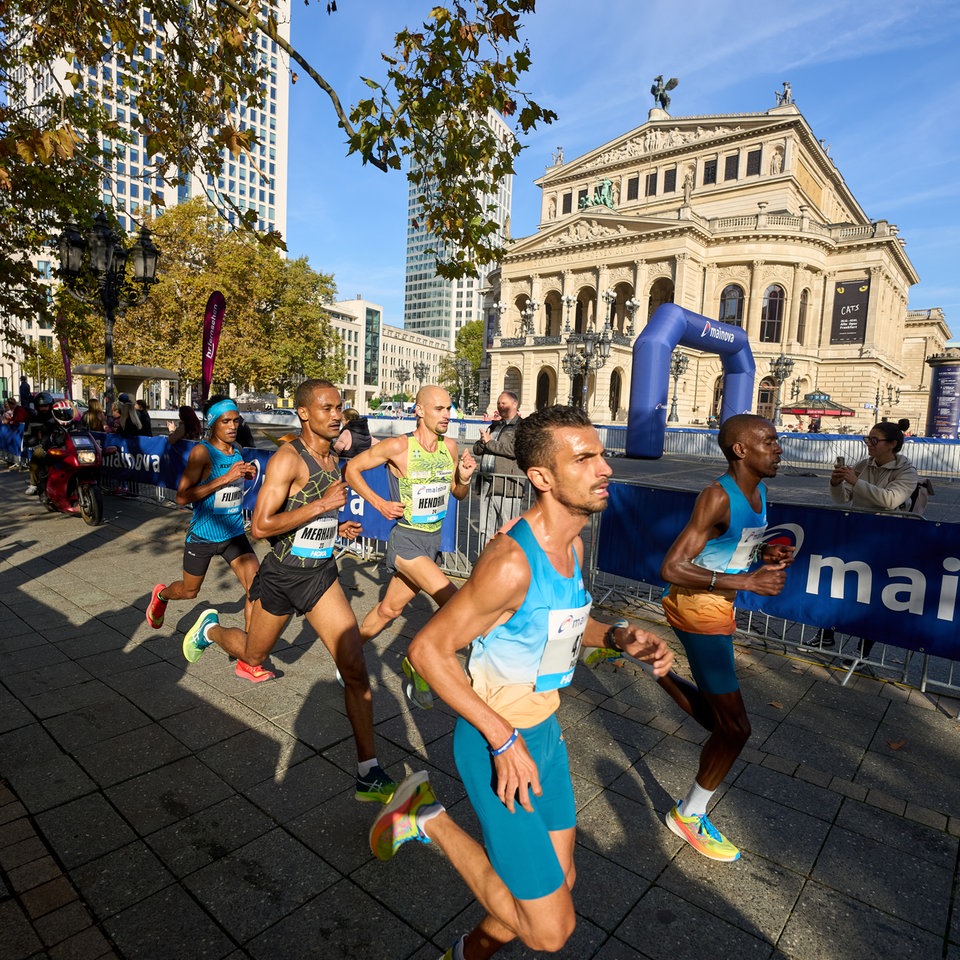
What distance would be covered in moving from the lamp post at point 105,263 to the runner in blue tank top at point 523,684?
35.1ft

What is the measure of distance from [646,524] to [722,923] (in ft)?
13.0

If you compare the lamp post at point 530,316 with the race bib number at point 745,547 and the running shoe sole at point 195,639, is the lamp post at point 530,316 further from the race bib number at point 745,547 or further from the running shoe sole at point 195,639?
the race bib number at point 745,547

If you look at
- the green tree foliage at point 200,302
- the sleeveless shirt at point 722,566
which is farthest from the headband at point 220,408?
the green tree foliage at point 200,302

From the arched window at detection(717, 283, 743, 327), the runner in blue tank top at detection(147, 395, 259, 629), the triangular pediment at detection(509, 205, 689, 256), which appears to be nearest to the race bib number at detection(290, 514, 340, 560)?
the runner in blue tank top at detection(147, 395, 259, 629)

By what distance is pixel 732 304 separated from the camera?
177 ft

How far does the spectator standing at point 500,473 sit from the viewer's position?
7145mm

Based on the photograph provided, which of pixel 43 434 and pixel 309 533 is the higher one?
pixel 309 533

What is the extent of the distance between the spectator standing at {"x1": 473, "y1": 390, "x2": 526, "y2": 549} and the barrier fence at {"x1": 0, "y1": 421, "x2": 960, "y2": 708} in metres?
0.24

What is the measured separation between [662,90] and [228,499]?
78.5 m

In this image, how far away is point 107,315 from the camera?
36.4 feet

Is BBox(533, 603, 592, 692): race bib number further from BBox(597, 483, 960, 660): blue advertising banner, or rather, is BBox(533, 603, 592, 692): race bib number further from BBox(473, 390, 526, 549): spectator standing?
BBox(473, 390, 526, 549): spectator standing

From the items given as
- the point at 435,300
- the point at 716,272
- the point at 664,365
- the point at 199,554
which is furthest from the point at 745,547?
the point at 435,300

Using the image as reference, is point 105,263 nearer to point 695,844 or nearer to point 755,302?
point 695,844

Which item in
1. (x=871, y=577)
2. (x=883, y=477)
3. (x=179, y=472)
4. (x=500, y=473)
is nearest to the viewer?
(x=871, y=577)
